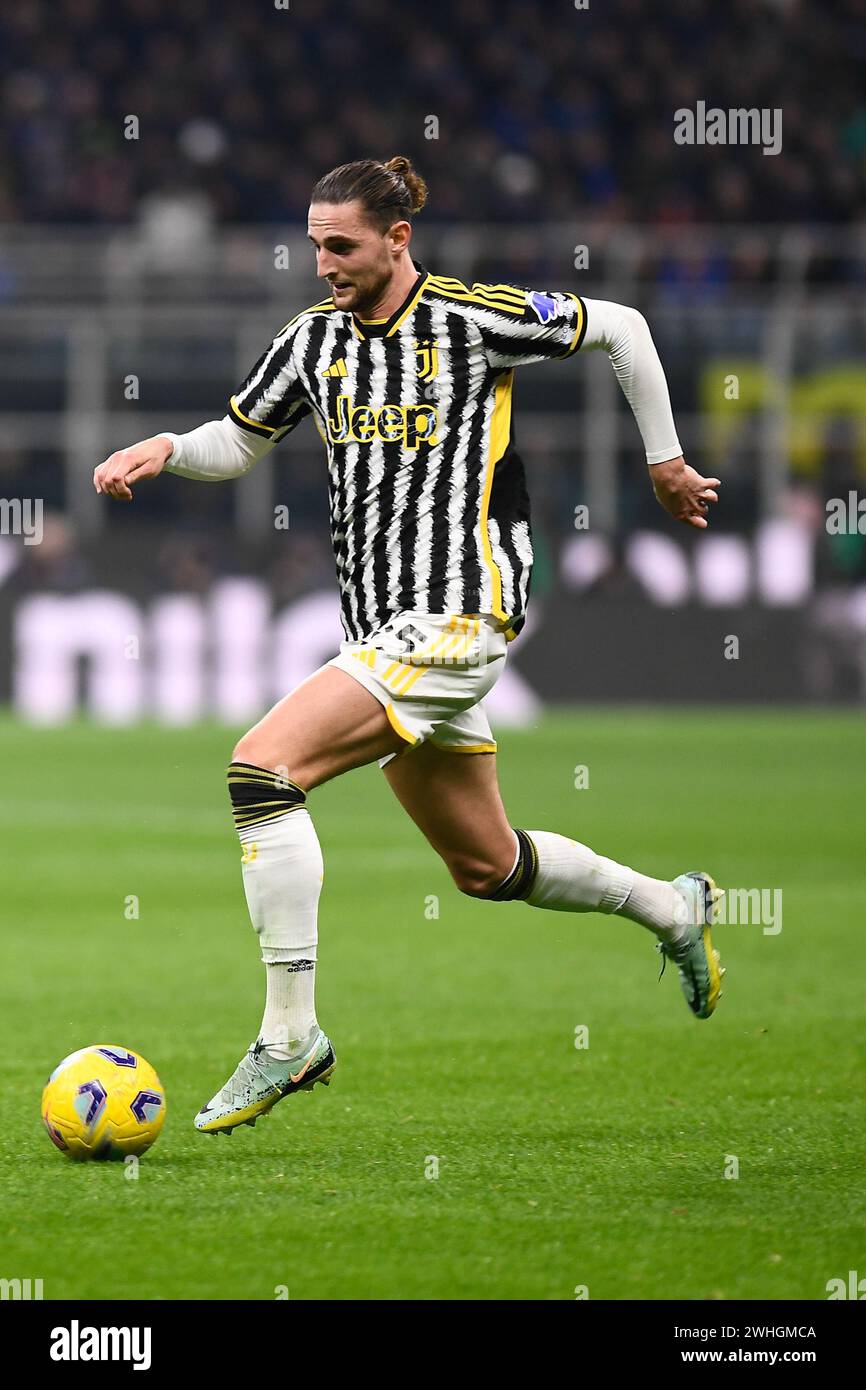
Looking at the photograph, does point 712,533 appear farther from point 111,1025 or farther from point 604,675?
point 111,1025

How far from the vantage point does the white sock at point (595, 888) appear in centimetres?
573

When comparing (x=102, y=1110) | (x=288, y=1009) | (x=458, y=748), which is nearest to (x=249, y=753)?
(x=288, y=1009)

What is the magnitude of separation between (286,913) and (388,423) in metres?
1.24

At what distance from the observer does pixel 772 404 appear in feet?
64.7

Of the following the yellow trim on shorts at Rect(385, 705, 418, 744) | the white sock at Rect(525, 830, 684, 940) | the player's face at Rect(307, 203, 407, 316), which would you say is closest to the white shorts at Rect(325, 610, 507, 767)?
the yellow trim on shorts at Rect(385, 705, 418, 744)

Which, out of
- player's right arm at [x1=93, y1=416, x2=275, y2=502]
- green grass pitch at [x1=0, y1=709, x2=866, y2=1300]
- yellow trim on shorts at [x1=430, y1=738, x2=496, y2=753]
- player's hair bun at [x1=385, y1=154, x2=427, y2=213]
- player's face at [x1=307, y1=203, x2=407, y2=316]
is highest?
player's hair bun at [x1=385, y1=154, x2=427, y2=213]

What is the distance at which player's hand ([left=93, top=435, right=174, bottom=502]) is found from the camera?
198 inches

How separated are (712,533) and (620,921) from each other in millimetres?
9991

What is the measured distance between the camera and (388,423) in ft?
17.0

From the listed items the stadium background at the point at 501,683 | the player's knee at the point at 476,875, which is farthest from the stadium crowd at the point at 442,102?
the player's knee at the point at 476,875

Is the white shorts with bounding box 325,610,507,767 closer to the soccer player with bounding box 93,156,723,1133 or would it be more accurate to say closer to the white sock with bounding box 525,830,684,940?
the soccer player with bounding box 93,156,723,1133

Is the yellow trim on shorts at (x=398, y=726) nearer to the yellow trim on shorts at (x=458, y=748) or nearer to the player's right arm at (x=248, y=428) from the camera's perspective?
the yellow trim on shorts at (x=458, y=748)

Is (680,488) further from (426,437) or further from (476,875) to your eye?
(476,875)
